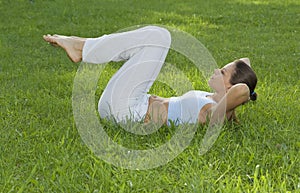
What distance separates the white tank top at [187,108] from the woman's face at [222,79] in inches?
4.5

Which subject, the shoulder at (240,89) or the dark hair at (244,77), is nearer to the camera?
the shoulder at (240,89)

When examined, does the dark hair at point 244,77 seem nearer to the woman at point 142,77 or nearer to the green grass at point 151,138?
the woman at point 142,77

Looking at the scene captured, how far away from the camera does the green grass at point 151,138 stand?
285 centimetres

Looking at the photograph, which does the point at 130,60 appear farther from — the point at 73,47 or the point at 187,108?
the point at 187,108

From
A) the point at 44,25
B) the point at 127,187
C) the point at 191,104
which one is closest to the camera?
the point at 127,187

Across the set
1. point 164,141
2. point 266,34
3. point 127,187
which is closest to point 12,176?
point 127,187

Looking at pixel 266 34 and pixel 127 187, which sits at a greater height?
pixel 127 187

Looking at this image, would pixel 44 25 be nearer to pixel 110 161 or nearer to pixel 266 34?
pixel 266 34


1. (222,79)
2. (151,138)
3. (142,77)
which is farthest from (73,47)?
(222,79)

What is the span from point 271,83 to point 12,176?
2.92m

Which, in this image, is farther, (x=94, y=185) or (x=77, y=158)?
(x=77, y=158)

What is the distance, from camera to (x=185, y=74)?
17.0 ft

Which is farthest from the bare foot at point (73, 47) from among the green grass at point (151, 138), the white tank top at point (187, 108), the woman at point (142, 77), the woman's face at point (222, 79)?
the woman's face at point (222, 79)

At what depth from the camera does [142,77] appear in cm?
374
